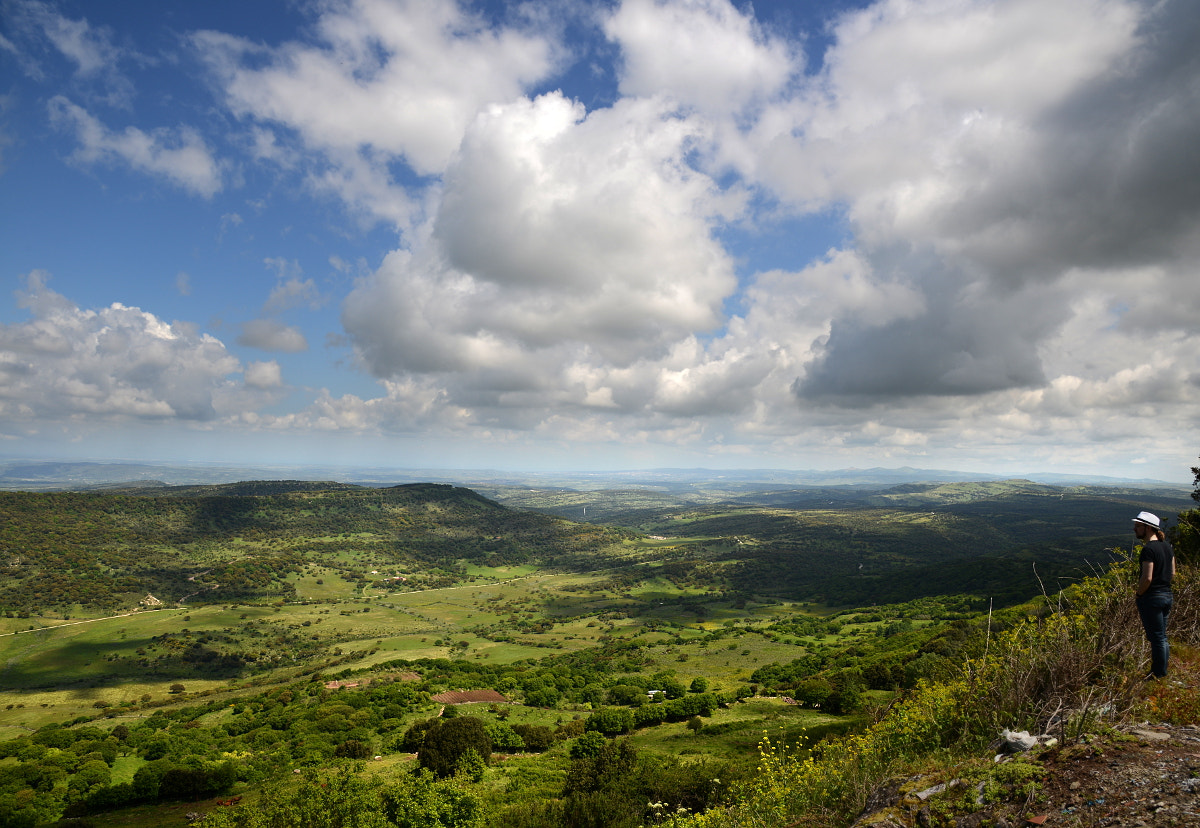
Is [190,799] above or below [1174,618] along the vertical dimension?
below

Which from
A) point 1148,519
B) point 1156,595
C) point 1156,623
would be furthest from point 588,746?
point 1148,519

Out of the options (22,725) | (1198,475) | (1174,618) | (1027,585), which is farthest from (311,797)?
(1027,585)

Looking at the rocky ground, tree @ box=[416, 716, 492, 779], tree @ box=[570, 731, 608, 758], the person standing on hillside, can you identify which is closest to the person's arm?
the person standing on hillside

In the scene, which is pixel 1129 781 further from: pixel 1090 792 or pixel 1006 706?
pixel 1006 706

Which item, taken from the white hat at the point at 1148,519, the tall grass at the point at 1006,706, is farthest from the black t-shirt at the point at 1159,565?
the tall grass at the point at 1006,706

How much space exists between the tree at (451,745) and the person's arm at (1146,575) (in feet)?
135

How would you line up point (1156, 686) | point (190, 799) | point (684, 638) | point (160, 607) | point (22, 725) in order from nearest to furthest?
Result: point (1156, 686) → point (190, 799) → point (22, 725) → point (684, 638) → point (160, 607)

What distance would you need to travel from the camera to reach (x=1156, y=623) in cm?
1117

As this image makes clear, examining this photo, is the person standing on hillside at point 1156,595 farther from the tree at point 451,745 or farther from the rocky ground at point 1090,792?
the tree at point 451,745

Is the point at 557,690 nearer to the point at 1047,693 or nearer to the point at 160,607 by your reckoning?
the point at 1047,693

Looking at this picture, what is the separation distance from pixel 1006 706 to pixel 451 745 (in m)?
39.9

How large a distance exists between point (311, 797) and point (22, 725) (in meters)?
120

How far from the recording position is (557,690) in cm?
6812

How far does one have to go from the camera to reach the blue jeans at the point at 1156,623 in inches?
432
